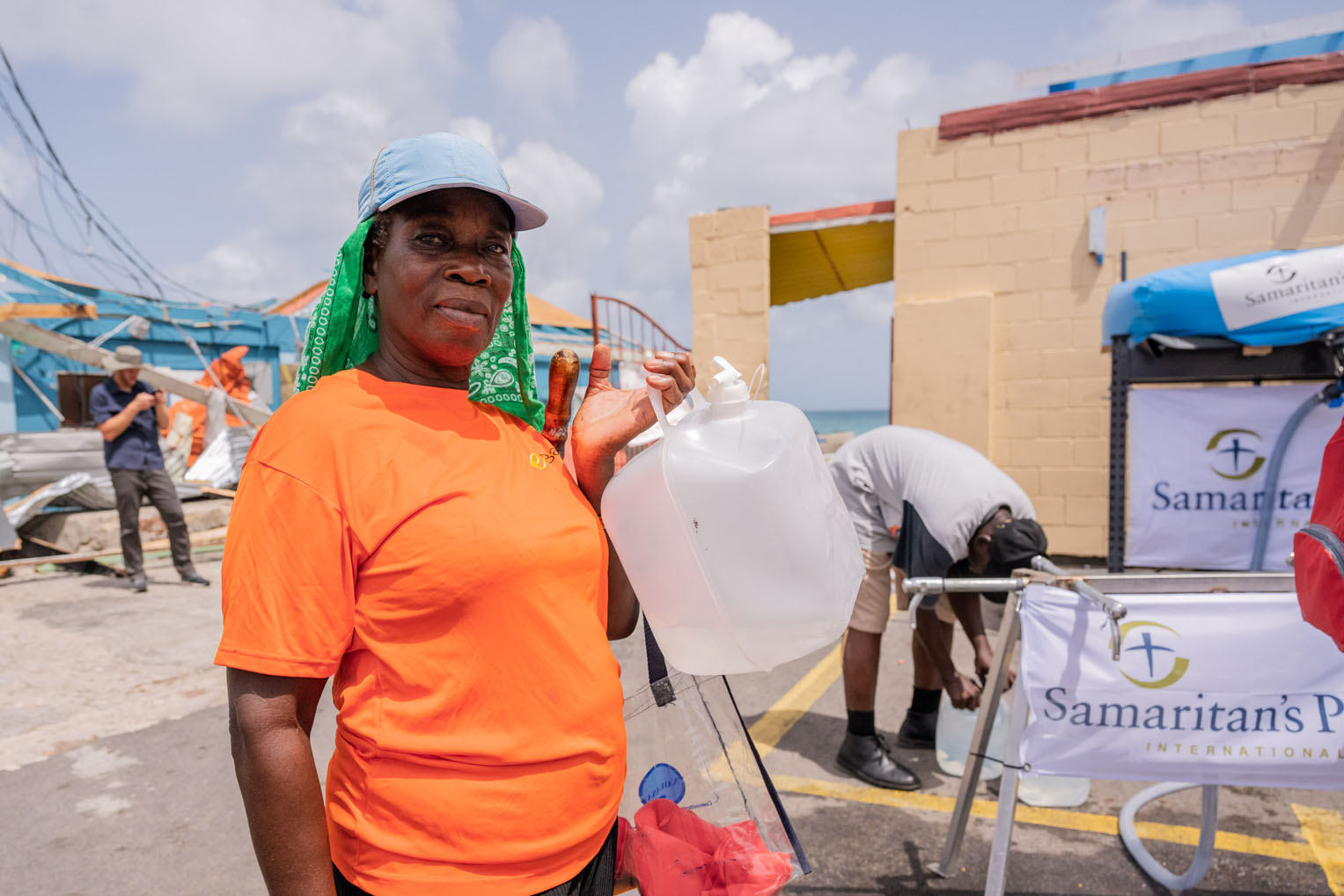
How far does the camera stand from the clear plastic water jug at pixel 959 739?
11.2 ft

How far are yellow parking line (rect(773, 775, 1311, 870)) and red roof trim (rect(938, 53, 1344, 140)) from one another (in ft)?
16.3

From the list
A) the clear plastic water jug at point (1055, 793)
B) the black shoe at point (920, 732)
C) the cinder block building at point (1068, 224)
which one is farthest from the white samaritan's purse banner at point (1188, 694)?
the cinder block building at point (1068, 224)

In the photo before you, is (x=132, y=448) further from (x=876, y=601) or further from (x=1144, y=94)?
(x=1144, y=94)

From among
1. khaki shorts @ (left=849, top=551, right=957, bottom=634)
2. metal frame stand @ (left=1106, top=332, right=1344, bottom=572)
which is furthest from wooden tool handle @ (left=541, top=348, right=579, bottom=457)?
metal frame stand @ (left=1106, top=332, right=1344, bottom=572)

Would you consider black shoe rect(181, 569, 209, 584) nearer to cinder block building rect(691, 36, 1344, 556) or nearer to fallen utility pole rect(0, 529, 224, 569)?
fallen utility pole rect(0, 529, 224, 569)

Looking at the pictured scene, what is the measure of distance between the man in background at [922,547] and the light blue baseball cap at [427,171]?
2341 mm

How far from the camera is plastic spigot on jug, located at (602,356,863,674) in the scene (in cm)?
125

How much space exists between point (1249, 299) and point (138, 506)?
26.0 feet

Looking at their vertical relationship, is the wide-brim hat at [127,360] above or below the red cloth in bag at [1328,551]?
above

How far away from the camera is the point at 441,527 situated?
3.58ft

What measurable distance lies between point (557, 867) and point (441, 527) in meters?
0.53

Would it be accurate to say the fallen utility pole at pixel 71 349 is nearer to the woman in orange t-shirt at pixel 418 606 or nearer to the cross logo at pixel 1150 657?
the woman in orange t-shirt at pixel 418 606

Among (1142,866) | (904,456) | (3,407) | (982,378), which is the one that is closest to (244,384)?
(3,407)

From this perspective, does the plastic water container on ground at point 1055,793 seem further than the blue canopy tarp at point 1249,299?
No
